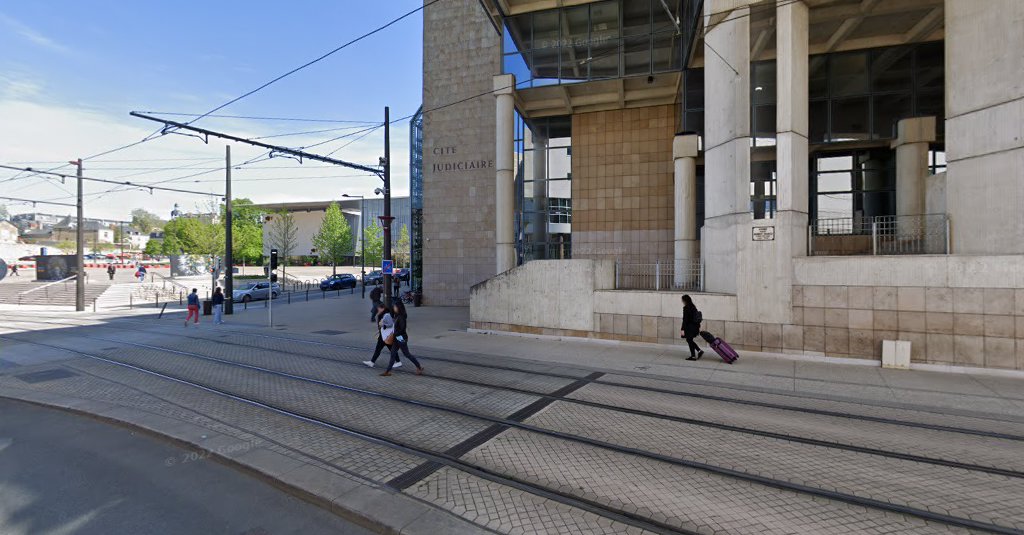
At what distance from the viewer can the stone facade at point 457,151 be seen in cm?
2550

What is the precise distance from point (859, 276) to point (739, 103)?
571cm

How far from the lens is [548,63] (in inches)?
758

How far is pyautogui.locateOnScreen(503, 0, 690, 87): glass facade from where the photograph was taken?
1845cm

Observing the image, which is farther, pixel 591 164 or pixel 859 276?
pixel 591 164

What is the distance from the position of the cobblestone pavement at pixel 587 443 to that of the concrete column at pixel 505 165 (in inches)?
370

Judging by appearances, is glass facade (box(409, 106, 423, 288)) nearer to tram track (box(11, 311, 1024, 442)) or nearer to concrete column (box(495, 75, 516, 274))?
concrete column (box(495, 75, 516, 274))

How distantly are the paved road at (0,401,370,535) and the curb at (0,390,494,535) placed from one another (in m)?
0.09

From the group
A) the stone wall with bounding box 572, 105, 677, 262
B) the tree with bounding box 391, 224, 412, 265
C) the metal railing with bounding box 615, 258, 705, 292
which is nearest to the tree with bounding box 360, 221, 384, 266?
the tree with bounding box 391, 224, 412, 265

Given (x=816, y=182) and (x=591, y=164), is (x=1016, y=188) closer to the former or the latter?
(x=816, y=182)

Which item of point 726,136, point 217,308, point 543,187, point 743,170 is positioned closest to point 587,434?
point 743,170

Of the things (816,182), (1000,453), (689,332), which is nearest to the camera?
(1000,453)

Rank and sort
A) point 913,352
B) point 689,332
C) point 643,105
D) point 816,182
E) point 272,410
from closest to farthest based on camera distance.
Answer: point 272,410 < point 913,352 < point 689,332 < point 816,182 < point 643,105

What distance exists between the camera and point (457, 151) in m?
26.1

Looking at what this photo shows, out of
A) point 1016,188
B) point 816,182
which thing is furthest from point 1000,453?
point 816,182
